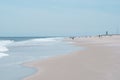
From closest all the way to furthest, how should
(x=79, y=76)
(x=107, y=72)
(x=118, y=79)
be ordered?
(x=118, y=79) < (x=79, y=76) < (x=107, y=72)

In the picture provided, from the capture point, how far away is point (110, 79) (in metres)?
9.02

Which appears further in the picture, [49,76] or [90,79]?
[49,76]

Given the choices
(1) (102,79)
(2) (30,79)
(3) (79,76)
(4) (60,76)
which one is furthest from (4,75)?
(1) (102,79)

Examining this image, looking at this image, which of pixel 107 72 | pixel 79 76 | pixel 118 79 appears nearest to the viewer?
pixel 118 79

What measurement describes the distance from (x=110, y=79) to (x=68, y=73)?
1.91 meters

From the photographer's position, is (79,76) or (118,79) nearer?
(118,79)

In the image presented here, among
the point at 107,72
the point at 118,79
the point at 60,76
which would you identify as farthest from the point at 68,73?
the point at 118,79

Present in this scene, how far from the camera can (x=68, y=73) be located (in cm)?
1042

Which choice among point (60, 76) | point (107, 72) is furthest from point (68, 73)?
point (107, 72)

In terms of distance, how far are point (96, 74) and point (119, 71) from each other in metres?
1.03

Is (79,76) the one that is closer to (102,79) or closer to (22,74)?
(102,79)

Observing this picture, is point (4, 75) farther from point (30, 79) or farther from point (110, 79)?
point (110, 79)

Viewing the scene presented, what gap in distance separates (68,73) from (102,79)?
1.70 metres

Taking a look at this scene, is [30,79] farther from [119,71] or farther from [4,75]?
[119,71]
